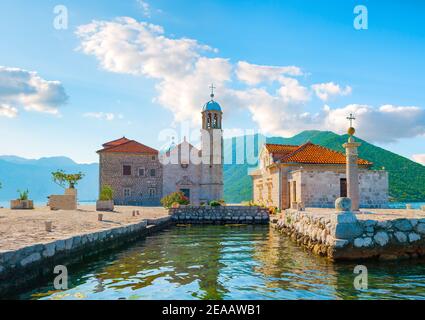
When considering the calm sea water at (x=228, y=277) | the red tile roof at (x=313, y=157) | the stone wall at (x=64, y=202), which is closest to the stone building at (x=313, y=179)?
the red tile roof at (x=313, y=157)

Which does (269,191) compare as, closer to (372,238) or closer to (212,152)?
(212,152)

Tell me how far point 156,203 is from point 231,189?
259ft

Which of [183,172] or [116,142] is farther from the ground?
[116,142]

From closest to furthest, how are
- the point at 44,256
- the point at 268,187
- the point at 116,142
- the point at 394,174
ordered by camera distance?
the point at 44,256, the point at 268,187, the point at 116,142, the point at 394,174

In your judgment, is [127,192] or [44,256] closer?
[44,256]

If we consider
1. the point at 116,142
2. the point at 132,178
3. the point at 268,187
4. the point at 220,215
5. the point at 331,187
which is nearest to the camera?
the point at 331,187

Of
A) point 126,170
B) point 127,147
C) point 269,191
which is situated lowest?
point 269,191

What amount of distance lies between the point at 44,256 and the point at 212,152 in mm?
34637

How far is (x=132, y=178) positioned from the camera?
44.1 m

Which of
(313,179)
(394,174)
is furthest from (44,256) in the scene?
(394,174)

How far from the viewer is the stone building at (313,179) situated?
25.1 metres

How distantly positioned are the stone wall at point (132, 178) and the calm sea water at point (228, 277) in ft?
105
